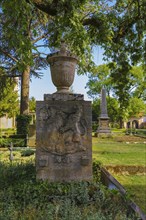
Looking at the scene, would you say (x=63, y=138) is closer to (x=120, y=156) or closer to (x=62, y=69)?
(x=62, y=69)

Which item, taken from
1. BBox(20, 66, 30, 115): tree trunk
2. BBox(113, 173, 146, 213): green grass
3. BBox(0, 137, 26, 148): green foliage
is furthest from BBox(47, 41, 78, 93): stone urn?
BBox(20, 66, 30, 115): tree trunk

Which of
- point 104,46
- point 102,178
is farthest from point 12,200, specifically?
point 104,46

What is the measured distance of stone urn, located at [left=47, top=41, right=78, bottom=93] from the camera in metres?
5.50

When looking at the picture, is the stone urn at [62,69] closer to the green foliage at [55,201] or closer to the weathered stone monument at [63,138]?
the weathered stone monument at [63,138]

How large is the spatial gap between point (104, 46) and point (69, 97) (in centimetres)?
216

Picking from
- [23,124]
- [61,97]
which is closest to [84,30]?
[61,97]

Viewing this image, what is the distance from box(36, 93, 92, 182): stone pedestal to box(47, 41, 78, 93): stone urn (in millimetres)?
438

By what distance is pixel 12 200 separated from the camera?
403 centimetres

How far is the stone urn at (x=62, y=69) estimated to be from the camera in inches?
A: 217

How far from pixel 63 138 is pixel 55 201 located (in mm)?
1497

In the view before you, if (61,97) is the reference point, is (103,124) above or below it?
below

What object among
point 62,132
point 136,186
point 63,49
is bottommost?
point 136,186

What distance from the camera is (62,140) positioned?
5.20 metres

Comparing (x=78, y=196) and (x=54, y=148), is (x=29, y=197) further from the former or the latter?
(x=54, y=148)
